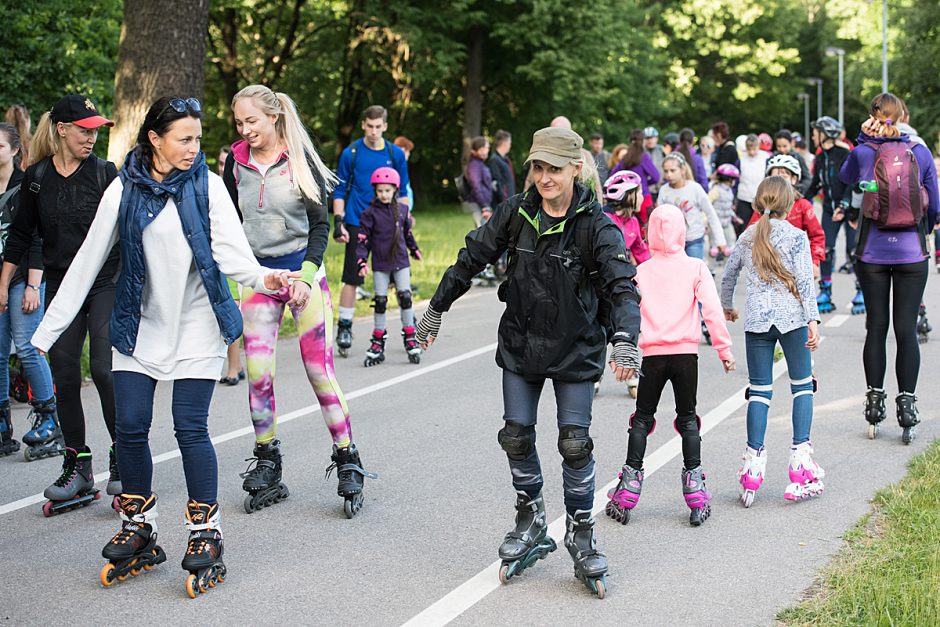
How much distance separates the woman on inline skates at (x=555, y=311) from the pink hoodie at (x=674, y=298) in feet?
3.60

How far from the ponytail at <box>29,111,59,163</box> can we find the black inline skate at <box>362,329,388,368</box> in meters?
4.67

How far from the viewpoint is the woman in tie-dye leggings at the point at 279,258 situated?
247 inches

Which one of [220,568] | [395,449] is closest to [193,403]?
[220,568]

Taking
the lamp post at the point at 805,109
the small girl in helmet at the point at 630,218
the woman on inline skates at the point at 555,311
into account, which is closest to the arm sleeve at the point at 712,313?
the woman on inline skates at the point at 555,311

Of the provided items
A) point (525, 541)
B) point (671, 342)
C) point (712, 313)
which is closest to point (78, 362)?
point (525, 541)

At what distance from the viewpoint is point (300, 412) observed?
8.86 meters

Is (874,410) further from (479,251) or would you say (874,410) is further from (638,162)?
(638,162)

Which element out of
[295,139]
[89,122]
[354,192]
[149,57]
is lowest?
[354,192]

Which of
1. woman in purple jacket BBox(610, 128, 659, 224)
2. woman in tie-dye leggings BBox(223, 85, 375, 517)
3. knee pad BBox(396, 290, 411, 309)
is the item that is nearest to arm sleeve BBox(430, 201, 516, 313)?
woman in tie-dye leggings BBox(223, 85, 375, 517)

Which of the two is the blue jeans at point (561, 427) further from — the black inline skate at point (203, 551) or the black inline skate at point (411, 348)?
the black inline skate at point (411, 348)

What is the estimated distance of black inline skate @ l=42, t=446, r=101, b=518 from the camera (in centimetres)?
630

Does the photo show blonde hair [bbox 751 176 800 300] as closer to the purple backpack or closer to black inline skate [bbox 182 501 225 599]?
the purple backpack

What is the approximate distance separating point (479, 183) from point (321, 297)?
1110 cm

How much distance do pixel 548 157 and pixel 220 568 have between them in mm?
2254
